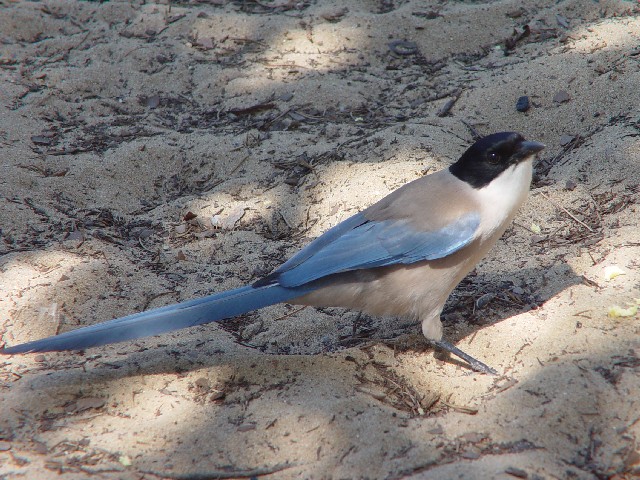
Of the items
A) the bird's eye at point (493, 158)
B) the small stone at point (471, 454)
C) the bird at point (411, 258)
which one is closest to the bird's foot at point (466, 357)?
the bird at point (411, 258)

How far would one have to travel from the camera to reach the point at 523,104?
5.18 meters

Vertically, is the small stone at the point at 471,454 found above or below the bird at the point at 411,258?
below

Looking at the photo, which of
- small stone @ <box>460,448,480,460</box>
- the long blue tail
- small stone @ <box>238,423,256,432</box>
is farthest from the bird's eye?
small stone @ <box>238,423,256,432</box>

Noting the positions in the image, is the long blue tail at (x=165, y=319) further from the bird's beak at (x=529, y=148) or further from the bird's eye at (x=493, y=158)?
the bird's beak at (x=529, y=148)

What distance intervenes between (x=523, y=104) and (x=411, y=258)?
2202mm

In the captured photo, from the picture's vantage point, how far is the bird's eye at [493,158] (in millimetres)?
3555

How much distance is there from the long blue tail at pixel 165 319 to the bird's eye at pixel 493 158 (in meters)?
1.09

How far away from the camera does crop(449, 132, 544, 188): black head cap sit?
3512mm

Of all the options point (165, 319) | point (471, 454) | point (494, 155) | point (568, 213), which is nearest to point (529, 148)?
point (494, 155)

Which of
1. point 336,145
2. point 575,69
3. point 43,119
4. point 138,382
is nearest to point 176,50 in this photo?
point 43,119

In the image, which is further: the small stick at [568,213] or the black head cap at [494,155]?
the small stick at [568,213]

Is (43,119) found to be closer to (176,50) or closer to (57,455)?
(176,50)

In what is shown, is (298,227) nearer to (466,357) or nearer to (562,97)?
(466,357)

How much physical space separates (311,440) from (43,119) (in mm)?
3682
